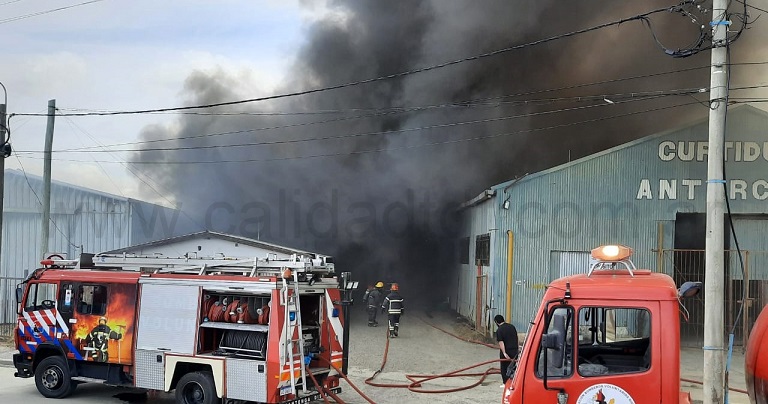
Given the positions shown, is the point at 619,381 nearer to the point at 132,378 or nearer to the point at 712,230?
the point at 712,230

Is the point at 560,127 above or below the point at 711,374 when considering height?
above

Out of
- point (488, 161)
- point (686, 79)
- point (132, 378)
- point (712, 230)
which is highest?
point (686, 79)

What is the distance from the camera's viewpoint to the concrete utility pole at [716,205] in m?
7.98

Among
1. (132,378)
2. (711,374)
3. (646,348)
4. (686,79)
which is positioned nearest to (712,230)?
(711,374)

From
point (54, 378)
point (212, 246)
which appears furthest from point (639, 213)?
point (54, 378)

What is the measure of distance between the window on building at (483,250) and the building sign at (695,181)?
4166mm

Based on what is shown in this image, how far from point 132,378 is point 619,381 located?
7.22 metres

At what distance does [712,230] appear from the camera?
8125 mm

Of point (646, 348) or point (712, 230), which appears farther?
point (712, 230)

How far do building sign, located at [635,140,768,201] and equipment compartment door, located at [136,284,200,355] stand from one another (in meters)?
11.6

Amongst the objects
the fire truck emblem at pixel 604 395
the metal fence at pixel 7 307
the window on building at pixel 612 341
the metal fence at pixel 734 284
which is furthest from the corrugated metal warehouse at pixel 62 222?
the fire truck emblem at pixel 604 395

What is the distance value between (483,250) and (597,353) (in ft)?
47.8

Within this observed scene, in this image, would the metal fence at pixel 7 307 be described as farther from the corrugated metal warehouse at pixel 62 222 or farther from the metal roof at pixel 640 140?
the metal roof at pixel 640 140

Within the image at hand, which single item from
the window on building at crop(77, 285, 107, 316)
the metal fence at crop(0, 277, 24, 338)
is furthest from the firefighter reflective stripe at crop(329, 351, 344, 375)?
the metal fence at crop(0, 277, 24, 338)
